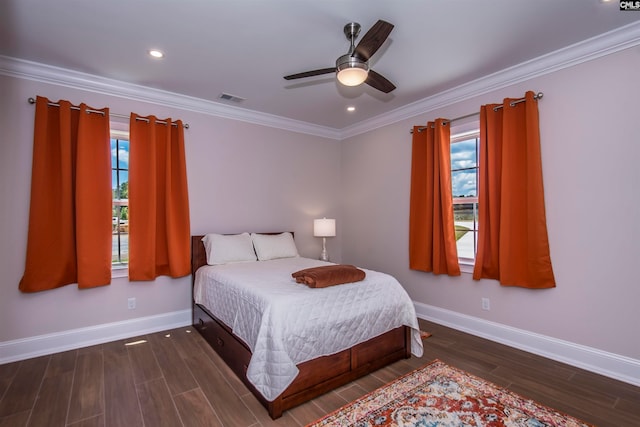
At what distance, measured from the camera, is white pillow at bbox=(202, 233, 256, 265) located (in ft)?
A: 11.2

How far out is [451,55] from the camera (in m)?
2.67

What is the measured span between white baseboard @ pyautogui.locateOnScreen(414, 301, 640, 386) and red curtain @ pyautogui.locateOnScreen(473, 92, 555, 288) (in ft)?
1.62

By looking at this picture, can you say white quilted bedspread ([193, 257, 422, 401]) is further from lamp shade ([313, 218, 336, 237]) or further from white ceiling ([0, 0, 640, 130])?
white ceiling ([0, 0, 640, 130])

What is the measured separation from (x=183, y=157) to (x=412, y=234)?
290cm

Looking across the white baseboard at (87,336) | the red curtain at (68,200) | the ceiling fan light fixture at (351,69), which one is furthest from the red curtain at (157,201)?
the ceiling fan light fixture at (351,69)

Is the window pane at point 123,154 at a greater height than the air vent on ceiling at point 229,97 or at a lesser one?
lesser

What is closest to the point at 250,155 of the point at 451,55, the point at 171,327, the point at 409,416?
the point at 171,327

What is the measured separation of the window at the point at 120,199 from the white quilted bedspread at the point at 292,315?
1.27m

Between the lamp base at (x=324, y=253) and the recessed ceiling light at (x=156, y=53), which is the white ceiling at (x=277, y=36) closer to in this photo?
the recessed ceiling light at (x=156, y=53)

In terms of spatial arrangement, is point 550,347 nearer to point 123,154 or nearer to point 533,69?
point 533,69

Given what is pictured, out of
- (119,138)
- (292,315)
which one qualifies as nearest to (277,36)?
(292,315)

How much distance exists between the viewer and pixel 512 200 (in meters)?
2.86

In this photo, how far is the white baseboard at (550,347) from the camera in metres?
2.31

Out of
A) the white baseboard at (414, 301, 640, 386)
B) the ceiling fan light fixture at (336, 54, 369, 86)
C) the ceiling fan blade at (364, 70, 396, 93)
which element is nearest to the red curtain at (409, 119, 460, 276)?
the white baseboard at (414, 301, 640, 386)
